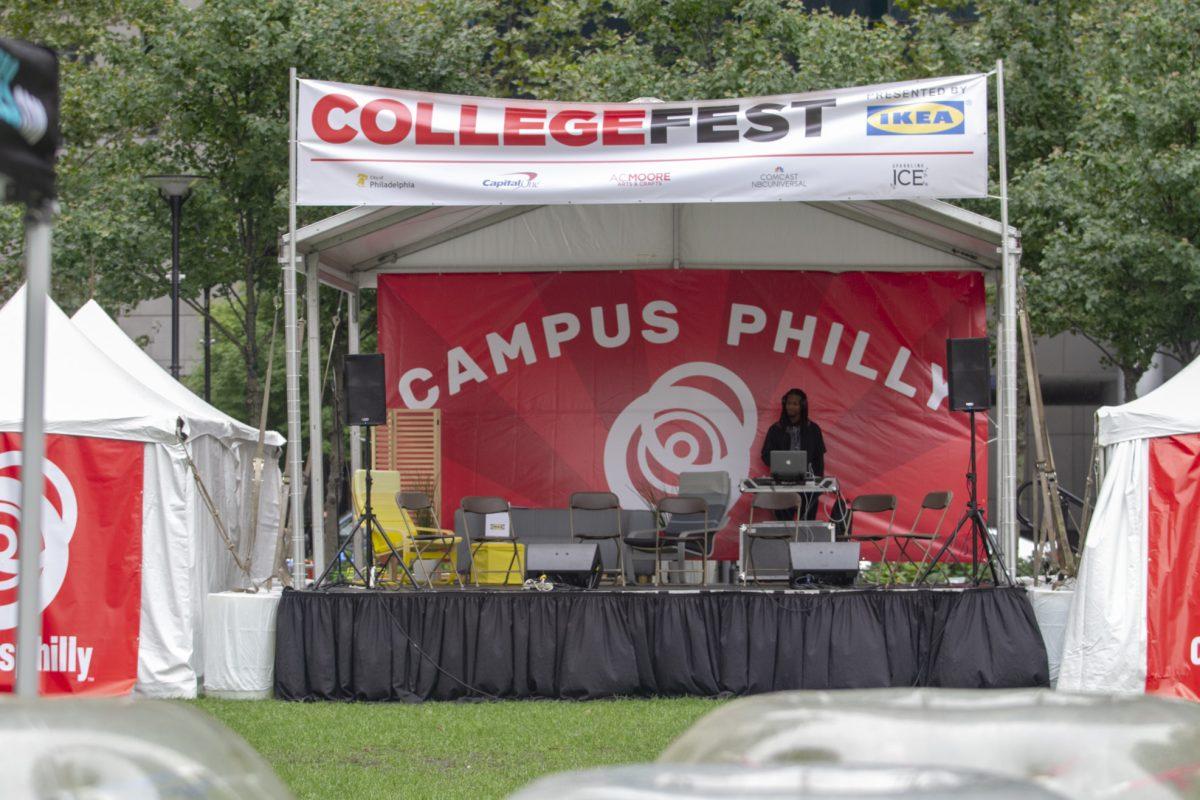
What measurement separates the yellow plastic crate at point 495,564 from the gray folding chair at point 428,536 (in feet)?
0.58

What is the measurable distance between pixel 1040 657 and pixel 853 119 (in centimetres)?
345

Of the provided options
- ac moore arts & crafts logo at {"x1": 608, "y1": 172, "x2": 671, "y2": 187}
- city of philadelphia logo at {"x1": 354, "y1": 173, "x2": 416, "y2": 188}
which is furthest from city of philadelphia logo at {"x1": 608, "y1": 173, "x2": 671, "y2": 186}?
city of philadelphia logo at {"x1": 354, "y1": 173, "x2": 416, "y2": 188}

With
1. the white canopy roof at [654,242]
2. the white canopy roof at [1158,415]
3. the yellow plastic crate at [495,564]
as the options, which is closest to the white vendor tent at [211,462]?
the yellow plastic crate at [495,564]

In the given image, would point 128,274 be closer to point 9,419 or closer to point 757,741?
point 9,419

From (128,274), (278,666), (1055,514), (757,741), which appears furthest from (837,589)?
(128,274)

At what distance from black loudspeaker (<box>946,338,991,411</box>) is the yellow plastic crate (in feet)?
12.4

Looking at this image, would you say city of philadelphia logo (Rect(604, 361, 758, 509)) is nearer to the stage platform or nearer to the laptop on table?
the laptop on table

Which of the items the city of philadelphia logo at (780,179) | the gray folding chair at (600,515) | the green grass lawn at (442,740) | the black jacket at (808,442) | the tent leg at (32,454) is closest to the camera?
the tent leg at (32,454)

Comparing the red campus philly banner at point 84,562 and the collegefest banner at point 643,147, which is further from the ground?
the collegefest banner at point 643,147

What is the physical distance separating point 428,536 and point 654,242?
3.16 m

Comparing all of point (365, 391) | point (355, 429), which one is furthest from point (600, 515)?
point (365, 391)

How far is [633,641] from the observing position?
968 centimetres

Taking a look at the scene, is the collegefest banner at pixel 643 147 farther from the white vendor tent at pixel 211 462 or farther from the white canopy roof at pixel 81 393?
the white vendor tent at pixel 211 462

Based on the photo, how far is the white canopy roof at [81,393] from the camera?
32.1 ft
